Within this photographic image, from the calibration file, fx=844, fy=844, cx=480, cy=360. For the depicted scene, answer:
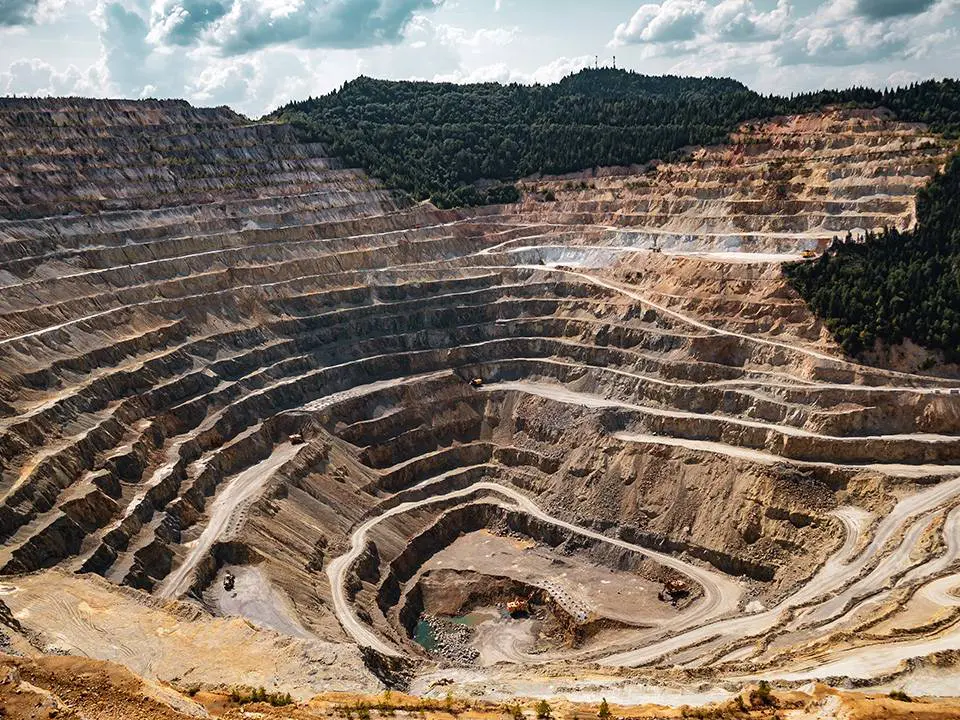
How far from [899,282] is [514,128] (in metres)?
80.8

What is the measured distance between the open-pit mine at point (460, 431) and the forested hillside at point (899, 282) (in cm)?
290

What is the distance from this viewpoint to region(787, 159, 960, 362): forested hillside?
7000 centimetres

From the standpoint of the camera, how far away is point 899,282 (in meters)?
73.4

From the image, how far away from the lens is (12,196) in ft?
292

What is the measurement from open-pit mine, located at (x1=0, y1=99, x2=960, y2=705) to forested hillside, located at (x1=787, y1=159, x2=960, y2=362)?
9.50 feet

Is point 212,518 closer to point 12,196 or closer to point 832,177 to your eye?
point 12,196

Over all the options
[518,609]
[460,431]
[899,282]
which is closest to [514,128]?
[460,431]

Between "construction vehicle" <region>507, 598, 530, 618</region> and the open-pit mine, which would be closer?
the open-pit mine

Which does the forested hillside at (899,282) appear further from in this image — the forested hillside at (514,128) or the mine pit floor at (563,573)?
the mine pit floor at (563,573)

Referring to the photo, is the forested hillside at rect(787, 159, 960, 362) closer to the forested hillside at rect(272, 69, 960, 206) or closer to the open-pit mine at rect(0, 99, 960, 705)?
the open-pit mine at rect(0, 99, 960, 705)

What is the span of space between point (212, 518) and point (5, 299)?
3030 cm

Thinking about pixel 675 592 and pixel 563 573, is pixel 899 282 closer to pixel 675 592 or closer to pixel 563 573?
pixel 675 592

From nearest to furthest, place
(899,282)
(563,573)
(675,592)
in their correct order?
1. (675,592)
2. (563,573)
3. (899,282)

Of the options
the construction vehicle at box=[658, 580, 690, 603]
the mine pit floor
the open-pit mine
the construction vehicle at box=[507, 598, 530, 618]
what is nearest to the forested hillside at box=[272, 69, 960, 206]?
the open-pit mine
